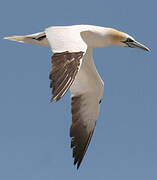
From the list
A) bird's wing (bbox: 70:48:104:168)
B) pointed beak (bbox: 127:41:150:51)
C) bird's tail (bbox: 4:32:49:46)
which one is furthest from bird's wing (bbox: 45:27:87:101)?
Answer: bird's wing (bbox: 70:48:104:168)

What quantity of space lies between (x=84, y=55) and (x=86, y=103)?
1.52 m

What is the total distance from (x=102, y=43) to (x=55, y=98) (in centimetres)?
517

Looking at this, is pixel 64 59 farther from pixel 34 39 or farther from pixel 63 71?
pixel 34 39

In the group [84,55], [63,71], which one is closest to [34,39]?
[84,55]

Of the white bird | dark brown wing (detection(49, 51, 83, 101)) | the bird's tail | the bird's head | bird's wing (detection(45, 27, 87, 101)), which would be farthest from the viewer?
the bird's head

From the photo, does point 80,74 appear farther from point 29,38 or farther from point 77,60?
point 77,60

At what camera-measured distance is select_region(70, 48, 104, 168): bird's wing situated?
19453mm

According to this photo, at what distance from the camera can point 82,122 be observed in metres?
19.6

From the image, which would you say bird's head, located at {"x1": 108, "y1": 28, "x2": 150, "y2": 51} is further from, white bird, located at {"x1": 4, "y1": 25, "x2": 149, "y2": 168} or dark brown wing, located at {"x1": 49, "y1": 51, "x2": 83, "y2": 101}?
dark brown wing, located at {"x1": 49, "y1": 51, "x2": 83, "y2": 101}

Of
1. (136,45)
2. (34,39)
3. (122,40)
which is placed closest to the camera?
(34,39)

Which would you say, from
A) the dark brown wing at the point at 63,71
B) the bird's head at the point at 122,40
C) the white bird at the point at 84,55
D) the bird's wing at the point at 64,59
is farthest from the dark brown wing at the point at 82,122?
the dark brown wing at the point at 63,71

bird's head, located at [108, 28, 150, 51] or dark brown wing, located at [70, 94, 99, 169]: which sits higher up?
bird's head, located at [108, 28, 150, 51]

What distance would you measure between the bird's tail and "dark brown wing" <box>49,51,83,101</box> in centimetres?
335

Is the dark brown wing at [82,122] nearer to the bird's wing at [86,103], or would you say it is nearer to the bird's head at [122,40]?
the bird's wing at [86,103]
